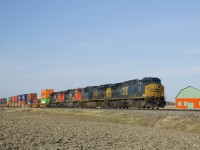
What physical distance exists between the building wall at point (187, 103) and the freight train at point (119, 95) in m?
18.9

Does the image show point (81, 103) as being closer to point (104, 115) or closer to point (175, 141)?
point (104, 115)

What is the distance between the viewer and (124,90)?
39.7m

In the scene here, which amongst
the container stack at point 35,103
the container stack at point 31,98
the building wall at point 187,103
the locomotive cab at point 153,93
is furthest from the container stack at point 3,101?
the locomotive cab at point 153,93

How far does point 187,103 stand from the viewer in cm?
5878

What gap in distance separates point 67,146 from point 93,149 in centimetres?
111

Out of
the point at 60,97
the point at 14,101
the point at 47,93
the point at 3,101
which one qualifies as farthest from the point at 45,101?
the point at 3,101

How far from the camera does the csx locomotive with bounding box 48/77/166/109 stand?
34.4 m

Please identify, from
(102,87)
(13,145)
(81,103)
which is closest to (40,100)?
(81,103)

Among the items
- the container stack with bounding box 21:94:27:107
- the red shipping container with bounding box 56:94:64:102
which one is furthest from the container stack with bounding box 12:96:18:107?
the red shipping container with bounding box 56:94:64:102

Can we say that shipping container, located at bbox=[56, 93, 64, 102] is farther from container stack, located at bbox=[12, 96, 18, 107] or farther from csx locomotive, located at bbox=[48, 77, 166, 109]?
container stack, located at bbox=[12, 96, 18, 107]

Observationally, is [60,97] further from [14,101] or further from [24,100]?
[14,101]

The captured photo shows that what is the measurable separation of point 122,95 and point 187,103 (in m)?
23.2

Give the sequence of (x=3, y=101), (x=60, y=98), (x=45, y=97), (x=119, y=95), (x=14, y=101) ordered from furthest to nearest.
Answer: (x=3, y=101) → (x=14, y=101) → (x=45, y=97) → (x=60, y=98) → (x=119, y=95)

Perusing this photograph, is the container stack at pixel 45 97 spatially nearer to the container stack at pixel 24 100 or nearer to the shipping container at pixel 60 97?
the shipping container at pixel 60 97
